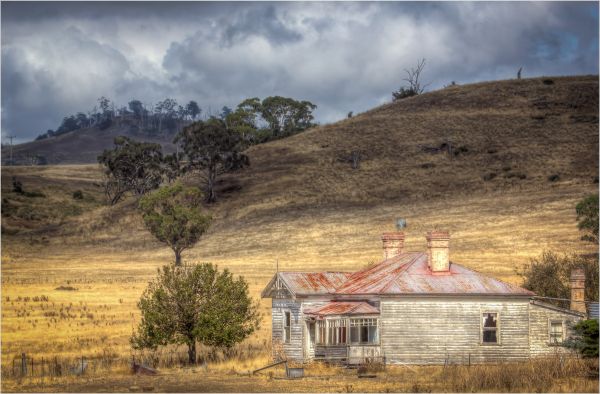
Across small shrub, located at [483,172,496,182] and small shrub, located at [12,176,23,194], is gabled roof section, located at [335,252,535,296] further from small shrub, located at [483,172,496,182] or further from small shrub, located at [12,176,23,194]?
small shrub, located at [12,176,23,194]

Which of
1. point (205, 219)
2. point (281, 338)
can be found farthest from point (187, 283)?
point (205, 219)

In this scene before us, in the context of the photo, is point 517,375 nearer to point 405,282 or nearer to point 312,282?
point 405,282

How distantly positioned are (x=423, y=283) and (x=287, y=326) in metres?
5.43

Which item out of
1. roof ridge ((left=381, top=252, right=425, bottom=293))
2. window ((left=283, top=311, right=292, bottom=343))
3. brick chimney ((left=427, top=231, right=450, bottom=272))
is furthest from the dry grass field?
brick chimney ((left=427, top=231, right=450, bottom=272))

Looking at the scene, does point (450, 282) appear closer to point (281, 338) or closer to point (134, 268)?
point (281, 338)

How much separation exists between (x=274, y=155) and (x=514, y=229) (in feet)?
170

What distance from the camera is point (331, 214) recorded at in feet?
313

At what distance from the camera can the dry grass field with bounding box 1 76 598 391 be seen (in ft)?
159

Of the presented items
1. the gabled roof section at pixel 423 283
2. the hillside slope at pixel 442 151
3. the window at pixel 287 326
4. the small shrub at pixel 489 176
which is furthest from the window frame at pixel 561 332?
the small shrub at pixel 489 176

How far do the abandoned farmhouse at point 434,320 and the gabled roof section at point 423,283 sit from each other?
0.04m

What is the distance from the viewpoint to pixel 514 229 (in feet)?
253

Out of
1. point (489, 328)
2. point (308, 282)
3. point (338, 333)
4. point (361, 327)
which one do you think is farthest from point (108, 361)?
point (489, 328)

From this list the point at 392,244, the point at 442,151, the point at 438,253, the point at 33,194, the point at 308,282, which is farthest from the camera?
the point at 33,194

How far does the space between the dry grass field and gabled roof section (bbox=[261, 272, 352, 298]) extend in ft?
9.18
